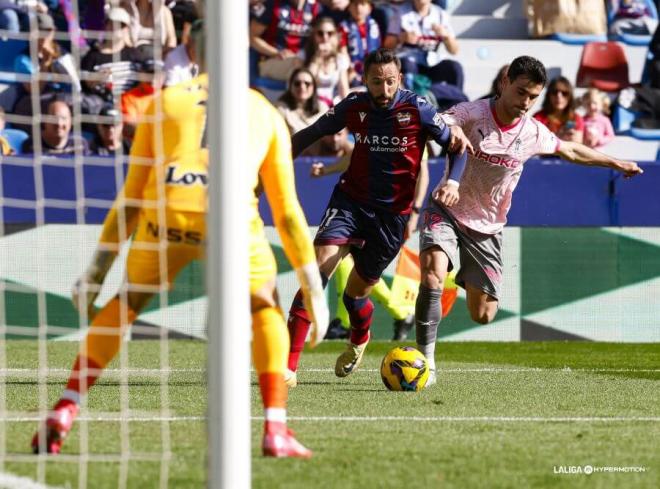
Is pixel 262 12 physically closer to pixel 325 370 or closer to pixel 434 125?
pixel 325 370

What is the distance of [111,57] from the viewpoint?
12.1 meters

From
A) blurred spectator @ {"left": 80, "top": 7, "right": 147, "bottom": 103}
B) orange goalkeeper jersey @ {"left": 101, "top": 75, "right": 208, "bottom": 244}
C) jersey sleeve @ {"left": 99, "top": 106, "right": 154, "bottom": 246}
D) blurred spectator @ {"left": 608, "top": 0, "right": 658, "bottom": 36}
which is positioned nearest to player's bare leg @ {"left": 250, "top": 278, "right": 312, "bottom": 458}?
orange goalkeeper jersey @ {"left": 101, "top": 75, "right": 208, "bottom": 244}

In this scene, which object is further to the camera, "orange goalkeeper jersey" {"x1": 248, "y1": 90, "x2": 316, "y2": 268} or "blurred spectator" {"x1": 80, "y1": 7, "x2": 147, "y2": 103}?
"blurred spectator" {"x1": 80, "y1": 7, "x2": 147, "y2": 103}

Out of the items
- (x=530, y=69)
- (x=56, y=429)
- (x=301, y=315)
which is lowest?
(x=301, y=315)

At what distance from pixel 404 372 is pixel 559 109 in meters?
6.46

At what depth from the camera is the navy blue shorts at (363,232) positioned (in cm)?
804

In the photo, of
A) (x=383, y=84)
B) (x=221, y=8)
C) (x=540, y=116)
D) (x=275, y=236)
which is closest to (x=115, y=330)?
(x=221, y=8)

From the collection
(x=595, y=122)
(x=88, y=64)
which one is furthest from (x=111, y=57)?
(x=595, y=122)

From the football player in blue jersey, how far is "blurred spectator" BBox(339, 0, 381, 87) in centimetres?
665

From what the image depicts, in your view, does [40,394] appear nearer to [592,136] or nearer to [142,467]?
[142,467]

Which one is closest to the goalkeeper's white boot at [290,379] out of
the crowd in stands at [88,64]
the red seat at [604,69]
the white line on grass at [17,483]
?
the white line on grass at [17,483]

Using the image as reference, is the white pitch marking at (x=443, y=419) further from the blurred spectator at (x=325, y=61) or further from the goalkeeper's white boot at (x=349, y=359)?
the blurred spectator at (x=325, y=61)

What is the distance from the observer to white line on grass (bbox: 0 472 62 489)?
4508 mm

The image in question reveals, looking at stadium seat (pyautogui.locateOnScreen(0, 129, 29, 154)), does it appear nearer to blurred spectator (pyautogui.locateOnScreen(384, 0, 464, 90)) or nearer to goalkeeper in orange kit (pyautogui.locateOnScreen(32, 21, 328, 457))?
blurred spectator (pyautogui.locateOnScreen(384, 0, 464, 90))
